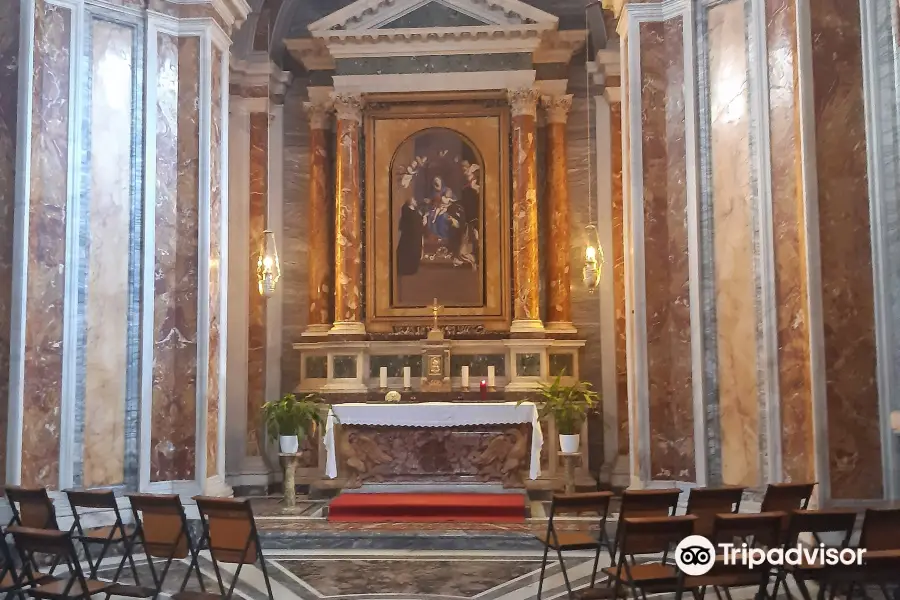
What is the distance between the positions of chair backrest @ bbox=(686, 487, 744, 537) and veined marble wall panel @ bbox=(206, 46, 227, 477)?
5.22 meters

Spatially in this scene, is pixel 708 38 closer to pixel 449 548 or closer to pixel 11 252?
pixel 449 548

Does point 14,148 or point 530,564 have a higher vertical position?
point 14,148

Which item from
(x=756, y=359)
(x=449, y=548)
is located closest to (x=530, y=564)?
(x=449, y=548)

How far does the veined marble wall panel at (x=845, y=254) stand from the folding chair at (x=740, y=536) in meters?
2.39

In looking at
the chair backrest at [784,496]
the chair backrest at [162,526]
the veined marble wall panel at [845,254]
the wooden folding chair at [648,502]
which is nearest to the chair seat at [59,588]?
the chair backrest at [162,526]

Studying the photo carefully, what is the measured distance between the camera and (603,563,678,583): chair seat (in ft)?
17.0

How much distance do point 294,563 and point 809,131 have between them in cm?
561

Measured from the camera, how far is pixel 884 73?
7066mm

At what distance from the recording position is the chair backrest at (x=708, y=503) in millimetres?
5801

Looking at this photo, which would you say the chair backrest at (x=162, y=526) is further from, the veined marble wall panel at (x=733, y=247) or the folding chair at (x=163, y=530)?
the veined marble wall panel at (x=733, y=247)

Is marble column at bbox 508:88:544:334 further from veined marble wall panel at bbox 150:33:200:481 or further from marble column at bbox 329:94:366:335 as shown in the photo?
veined marble wall panel at bbox 150:33:200:481

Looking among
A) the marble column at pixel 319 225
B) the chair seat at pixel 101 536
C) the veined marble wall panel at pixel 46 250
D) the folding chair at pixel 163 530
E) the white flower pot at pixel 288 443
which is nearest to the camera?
the folding chair at pixel 163 530

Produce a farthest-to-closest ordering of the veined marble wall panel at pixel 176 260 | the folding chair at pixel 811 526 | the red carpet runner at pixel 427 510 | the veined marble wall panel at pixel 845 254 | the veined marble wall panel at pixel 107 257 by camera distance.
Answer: the red carpet runner at pixel 427 510 → the veined marble wall panel at pixel 176 260 → the veined marble wall panel at pixel 107 257 → the veined marble wall panel at pixel 845 254 → the folding chair at pixel 811 526

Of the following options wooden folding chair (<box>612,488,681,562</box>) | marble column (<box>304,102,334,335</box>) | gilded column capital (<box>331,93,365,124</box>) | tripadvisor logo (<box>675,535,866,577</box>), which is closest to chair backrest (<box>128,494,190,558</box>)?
wooden folding chair (<box>612,488,681,562</box>)
